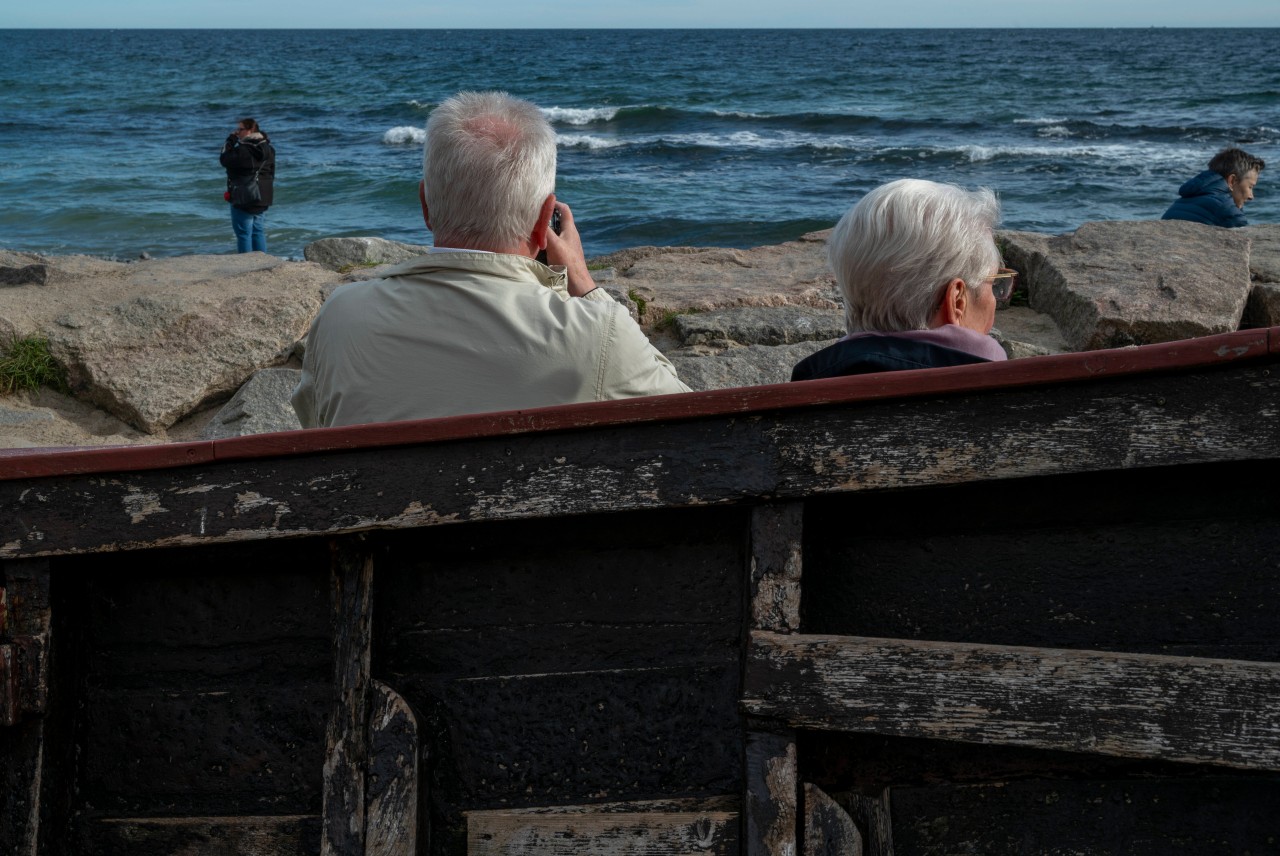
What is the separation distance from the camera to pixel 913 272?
2166 millimetres

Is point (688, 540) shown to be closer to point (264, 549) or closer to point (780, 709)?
point (780, 709)

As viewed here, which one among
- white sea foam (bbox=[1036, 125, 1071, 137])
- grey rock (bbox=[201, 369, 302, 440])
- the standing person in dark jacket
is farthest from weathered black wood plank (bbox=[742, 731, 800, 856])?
white sea foam (bbox=[1036, 125, 1071, 137])

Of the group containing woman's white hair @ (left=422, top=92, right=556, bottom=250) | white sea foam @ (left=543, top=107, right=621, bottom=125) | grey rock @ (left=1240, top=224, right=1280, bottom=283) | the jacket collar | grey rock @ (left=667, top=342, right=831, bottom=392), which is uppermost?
white sea foam @ (left=543, top=107, right=621, bottom=125)

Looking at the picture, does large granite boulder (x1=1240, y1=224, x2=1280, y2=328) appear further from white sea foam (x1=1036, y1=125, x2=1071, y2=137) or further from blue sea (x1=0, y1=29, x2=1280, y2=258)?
white sea foam (x1=1036, y1=125, x2=1071, y2=137)

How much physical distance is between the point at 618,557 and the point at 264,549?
58 cm

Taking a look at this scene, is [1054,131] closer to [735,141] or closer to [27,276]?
[735,141]

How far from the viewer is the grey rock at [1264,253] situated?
5.90m

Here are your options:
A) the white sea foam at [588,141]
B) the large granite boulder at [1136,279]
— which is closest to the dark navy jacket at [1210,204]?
the large granite boulder at [1136,279]

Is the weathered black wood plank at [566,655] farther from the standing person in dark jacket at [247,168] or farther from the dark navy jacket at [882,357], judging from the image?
the standing person in dark jacket at [247,168]

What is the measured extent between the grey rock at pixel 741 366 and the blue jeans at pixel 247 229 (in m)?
7.13

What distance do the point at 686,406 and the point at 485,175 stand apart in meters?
0.90

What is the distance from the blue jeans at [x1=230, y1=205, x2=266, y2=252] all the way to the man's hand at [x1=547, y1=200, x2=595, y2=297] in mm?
8512

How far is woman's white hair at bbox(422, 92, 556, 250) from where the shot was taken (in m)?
2.27

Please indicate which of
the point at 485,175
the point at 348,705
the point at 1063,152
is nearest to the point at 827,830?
the point at 348,705
